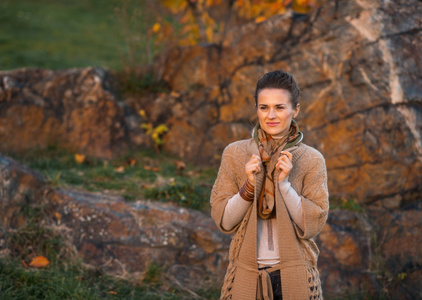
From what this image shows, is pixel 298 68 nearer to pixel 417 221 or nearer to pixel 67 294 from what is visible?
pixel 417 221

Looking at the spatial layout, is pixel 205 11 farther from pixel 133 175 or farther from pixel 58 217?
pixel 58 217

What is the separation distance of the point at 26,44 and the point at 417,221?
8.56 meters

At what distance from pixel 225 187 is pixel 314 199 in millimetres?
511

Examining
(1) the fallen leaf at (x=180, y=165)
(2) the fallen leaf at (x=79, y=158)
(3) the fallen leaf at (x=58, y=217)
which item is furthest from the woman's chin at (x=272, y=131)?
(2) the fallen leaf at (x=79, y=158)

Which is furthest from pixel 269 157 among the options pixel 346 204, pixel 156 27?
pixel 156 27

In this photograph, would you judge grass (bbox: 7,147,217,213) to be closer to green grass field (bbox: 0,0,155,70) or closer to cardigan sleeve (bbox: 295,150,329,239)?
green grass field (bbox: 0,0,155,70)

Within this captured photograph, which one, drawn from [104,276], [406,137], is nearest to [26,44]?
[104,276]

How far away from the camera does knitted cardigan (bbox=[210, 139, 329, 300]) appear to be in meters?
2.47

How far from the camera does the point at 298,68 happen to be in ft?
18.2

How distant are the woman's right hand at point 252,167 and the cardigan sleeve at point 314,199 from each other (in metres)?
0.31

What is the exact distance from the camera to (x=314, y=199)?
8.30 feet

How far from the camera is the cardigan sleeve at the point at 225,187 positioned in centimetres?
258

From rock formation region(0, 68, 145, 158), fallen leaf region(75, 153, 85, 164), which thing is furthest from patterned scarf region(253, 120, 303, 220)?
rock formation region(0, 68, 145, 158)

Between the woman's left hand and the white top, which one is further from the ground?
the woman's left hand
